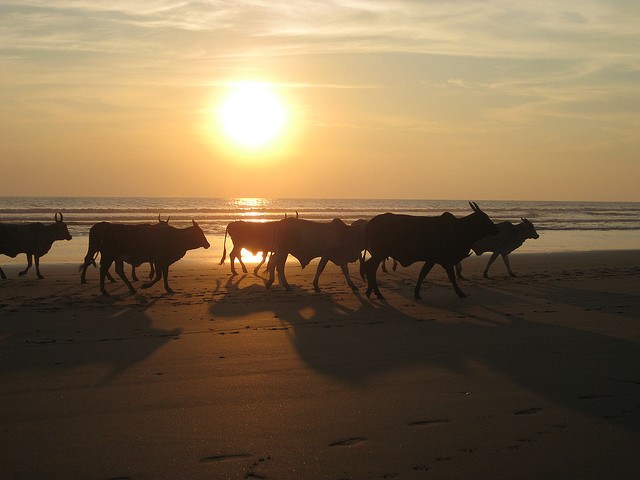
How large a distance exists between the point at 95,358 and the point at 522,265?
15.5 meters

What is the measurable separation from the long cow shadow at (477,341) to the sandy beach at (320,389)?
0.03 m

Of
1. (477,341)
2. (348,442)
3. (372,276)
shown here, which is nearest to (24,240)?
(372,276)

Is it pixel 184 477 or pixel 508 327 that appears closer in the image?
pixel 184 477

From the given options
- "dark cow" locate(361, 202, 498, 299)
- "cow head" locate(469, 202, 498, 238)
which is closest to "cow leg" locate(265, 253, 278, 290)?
"dark cow" locate(361, 202, 498, 299)

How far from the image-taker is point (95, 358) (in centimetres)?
843

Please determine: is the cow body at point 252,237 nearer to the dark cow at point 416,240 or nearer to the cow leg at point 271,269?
the cow leg at point 271,269

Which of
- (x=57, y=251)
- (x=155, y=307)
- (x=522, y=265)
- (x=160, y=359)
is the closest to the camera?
(x=160, y=359)

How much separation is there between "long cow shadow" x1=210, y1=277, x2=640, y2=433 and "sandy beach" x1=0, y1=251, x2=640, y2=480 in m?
0.03

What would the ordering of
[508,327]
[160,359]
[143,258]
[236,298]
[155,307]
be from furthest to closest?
[143,258]
[236,298]
[155,307]
[508,327]
[160,359]

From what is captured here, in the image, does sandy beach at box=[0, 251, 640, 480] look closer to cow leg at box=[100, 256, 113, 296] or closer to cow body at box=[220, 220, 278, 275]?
cow leg at box=[100, 256, 113, 296]

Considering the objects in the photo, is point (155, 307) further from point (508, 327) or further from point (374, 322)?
point (508, 327)

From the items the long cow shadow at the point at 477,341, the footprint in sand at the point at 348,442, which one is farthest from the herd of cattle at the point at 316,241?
the footprint in sand at the point at 348,442

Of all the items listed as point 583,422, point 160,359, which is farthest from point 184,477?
point 160,359

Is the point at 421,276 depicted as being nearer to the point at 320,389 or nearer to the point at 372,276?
the point at 372,276
